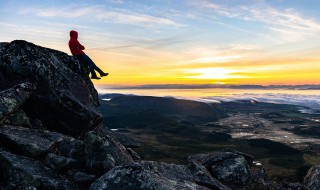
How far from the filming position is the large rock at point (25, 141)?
19.6m

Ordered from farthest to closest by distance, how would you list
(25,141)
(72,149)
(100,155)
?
(72,149)
(25,141)
(100,155)

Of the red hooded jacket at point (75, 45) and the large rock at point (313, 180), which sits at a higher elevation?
the red hooded jacket at point (75, 45)

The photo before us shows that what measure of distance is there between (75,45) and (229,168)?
17281 millimetres

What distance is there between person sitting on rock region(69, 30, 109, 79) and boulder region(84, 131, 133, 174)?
12.9m

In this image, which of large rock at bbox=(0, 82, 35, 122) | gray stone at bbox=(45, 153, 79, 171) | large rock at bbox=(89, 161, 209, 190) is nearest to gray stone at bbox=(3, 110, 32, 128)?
large rock at bbox=(0, 82, 35, 122)

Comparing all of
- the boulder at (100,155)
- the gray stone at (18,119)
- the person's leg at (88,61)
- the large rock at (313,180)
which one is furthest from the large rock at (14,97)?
the large rock at (313,180)

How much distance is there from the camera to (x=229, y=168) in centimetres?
2588

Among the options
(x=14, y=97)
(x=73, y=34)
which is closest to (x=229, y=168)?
(x=14, y=97)

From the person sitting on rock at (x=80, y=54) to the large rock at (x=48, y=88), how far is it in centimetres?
309

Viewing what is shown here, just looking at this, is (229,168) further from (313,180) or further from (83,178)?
(83,178)

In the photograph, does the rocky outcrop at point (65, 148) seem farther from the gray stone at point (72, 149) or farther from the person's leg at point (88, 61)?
the person's leg at point (88, 61)

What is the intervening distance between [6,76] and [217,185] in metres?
17.8

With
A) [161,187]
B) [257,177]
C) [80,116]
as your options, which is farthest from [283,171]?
[161,187]

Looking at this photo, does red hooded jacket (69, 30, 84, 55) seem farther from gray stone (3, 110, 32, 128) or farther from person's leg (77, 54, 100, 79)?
gray stone (3, 110, 32, 128)
